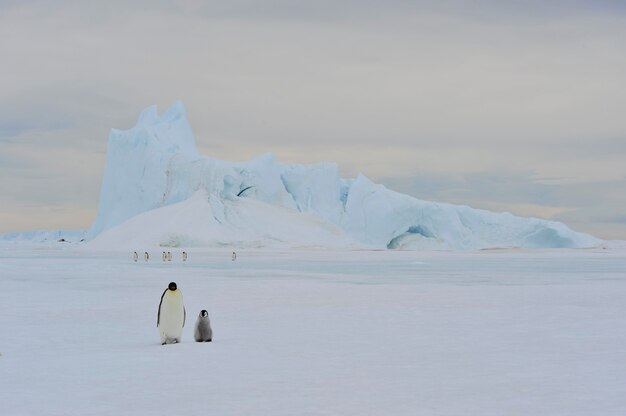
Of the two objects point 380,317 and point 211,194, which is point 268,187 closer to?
point 211,194

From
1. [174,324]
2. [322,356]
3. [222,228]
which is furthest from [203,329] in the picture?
[222,228]

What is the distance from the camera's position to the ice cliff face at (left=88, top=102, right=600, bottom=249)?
2124 inches

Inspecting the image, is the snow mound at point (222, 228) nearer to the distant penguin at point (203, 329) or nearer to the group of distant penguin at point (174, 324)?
the group of distant penguin at point (174, 324)

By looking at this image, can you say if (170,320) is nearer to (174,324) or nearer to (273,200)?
(174,324)

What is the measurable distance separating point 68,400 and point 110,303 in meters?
7.90

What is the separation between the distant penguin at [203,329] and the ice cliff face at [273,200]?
135ft

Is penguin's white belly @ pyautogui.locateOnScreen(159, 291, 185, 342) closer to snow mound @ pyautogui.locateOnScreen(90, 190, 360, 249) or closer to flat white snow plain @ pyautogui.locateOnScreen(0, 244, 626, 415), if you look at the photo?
flat white snow plain @ pyautogui.locateOnScreen(0, 244, 626, 415)

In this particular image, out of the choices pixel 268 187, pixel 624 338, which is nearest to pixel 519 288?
pixel 624 338

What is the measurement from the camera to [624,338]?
8.23 meters

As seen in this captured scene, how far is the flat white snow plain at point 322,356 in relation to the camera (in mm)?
5125

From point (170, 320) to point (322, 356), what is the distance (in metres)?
2.06

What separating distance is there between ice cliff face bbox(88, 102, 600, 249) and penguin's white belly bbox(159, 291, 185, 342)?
135 feet

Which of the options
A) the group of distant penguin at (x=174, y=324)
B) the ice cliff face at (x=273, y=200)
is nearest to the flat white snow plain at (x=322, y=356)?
the group of distant penguin at (x=174, y=324)

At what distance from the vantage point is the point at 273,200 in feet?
195
